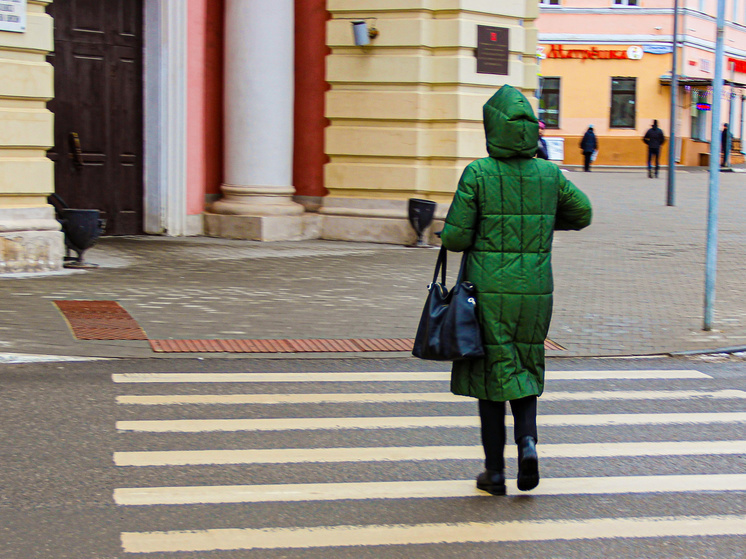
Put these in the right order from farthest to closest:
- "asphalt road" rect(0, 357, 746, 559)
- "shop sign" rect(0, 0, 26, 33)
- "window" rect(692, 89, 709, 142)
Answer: "window" rect(692, 89, 709, 142)
"shop sign" rect(0, 0, 26, 33)
"asphalt road" rect(0, 357, 746, 559)

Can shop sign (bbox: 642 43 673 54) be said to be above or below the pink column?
above

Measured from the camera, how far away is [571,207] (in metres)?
5.14

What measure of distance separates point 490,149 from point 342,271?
26.5ft

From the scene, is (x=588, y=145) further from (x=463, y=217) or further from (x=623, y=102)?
(x=463, y=217)

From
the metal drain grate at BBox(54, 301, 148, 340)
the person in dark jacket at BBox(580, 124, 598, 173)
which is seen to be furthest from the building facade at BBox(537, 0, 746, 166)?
the metal drain grate at BBox(54, 301, 148, 340)

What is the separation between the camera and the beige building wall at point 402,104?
15625mm

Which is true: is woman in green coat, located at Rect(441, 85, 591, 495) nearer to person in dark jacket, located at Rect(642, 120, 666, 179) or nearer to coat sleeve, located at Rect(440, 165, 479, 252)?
coat sleeve, located at Rect(440, 165, 479, 252)

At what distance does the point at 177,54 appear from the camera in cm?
1577

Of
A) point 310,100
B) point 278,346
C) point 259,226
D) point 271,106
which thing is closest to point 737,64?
point 310,100

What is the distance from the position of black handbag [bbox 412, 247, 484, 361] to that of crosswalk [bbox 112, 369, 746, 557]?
71 centimetres

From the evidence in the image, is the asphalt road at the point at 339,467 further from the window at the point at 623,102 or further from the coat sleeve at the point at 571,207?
the window at the point at 623,102

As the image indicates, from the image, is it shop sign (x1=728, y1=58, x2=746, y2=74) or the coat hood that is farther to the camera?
shop sign (x1=728, y1=58, x2=746, y2=74)

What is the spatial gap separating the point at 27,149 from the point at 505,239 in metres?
8.45

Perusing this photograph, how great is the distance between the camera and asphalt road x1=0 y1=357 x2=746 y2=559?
14.7 ft
